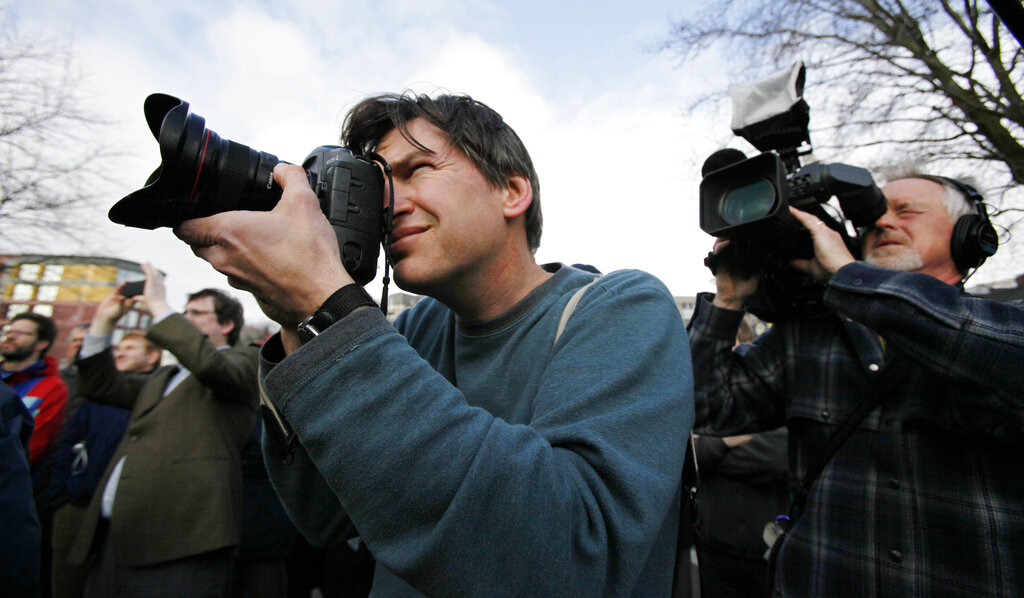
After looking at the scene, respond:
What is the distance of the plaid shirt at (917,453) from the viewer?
1.24 m

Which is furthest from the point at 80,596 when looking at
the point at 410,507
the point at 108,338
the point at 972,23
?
the point at 972,23

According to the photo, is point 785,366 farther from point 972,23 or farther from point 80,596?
point 972,23

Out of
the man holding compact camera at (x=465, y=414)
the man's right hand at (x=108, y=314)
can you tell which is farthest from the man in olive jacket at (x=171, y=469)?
the man holding compact camera at (x=465, y=414)

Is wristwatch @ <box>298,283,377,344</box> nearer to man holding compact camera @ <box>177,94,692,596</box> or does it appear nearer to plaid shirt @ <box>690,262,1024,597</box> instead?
man holding compact camera @ <box>177,94,692,596</box>

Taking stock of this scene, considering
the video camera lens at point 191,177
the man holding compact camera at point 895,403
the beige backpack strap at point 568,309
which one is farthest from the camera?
the man holding compact camera at point 895,403

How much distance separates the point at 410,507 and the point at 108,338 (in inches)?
133

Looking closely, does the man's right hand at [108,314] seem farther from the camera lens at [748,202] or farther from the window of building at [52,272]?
the window of building at [52,272]

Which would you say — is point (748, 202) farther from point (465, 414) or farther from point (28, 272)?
point (28, 272)

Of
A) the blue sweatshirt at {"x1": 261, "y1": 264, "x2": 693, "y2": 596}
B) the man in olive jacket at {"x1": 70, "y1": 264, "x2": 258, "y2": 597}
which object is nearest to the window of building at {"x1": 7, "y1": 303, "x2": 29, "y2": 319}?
the man in olive jacket at {"x1": 70, "y1": 264, "x2": 258, "y2": 597}

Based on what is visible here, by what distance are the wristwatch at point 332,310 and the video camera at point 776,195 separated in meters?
1.22

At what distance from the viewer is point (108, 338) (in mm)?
3143

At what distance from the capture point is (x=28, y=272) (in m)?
8.93

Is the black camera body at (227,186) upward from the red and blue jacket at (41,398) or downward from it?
upward

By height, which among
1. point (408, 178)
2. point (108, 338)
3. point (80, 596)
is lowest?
point (80, 596)
